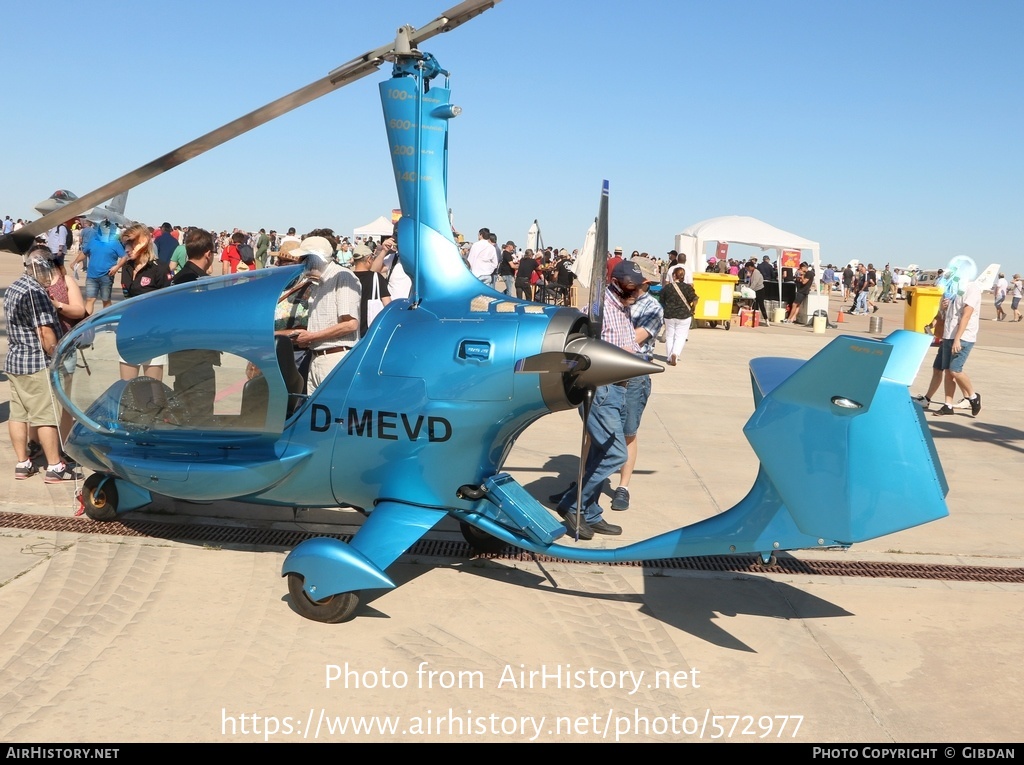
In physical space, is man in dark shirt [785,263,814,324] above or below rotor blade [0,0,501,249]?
below

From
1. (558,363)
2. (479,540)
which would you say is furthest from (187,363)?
(558,363)

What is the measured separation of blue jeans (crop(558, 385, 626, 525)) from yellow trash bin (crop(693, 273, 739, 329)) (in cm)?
1459

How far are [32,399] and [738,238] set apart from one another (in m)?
20.3

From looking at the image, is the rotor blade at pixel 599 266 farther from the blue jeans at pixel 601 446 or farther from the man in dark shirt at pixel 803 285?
the man in dark shirt at pixel 803 285

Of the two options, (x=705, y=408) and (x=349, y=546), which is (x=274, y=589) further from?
(x=705, y=408)

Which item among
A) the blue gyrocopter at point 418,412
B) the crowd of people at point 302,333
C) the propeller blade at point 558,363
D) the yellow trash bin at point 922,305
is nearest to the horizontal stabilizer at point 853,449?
the blue gyrocopter at point 418,412

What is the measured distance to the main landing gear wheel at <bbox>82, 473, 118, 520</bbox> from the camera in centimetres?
562

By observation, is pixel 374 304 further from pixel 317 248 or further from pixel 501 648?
pixel 501 648

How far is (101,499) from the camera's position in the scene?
5.63 m

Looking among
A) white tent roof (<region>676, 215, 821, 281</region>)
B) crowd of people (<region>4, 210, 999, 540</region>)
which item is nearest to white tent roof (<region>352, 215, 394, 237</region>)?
white tent roof (<region>676, 215, 821, 281</region>)

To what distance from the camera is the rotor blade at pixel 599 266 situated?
14.0ft

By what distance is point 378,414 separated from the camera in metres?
4.57

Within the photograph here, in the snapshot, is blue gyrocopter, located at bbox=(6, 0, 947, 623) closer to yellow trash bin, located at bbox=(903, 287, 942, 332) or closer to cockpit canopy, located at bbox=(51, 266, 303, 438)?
cockpit canopy, located at bbox=(51, 266, 303, 438)

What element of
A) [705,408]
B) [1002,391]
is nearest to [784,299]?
[1002,391]
